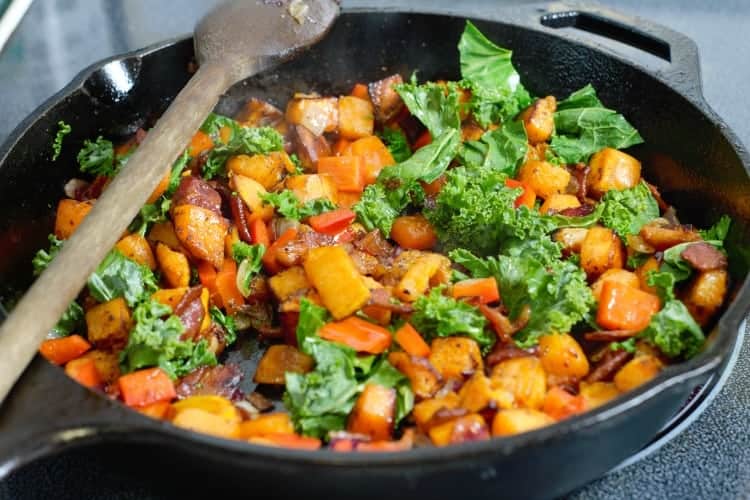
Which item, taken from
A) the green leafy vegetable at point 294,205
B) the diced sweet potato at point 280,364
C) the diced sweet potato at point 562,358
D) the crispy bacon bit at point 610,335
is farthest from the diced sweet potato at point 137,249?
the crispy bacon bit at point 610,335

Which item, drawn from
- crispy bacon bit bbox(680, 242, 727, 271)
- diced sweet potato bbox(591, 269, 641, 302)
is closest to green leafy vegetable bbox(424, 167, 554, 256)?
diced sweet potato bbox(591, 269, 641, 302)

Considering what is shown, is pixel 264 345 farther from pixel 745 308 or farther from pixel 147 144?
pixel 745 308

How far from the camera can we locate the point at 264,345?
112 inches

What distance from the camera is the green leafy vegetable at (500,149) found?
3.33m

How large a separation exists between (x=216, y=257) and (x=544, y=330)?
1.17 m

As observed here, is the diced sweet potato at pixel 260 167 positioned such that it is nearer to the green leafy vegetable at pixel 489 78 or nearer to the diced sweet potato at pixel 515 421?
the green leafy vegetable at pixel 489 78

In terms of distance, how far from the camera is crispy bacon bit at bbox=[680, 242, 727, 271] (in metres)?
2.62

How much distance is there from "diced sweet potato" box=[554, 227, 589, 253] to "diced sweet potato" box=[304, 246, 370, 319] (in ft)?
2.57

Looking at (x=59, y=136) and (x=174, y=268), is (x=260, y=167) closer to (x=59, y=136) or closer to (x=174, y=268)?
(x=174, y=268)

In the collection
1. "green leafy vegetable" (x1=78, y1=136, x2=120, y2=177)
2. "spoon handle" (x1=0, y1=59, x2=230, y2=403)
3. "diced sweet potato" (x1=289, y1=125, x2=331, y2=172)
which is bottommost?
"diced sweet potato" (x1=289, y1=125, x2=331, y2=172)

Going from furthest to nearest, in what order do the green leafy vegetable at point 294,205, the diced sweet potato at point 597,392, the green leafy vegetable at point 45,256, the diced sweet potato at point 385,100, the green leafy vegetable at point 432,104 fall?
the diced sweet potato at point 385,100 → the green leafy vegetable at point 432,104 → the green leafy vegetable at point 294,205 → the green leafy vegetable at point 45,256 → the diced sweet potato at point 597,392

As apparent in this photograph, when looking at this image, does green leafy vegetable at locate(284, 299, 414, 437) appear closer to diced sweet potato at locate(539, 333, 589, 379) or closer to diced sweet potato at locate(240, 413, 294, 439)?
diced sweet potato at locate(240, 413, 294, 439)

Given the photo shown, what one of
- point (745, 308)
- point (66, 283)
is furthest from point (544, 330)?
point (66, 283)

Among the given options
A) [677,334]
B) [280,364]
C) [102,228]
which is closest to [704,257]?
[677,334]
